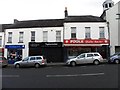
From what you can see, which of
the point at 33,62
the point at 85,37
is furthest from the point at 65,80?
the point at 85,37

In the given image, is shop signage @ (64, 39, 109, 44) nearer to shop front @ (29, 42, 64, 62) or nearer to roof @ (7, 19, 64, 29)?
shop front @ (29, 42, 64, 62)

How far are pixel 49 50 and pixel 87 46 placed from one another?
571 cm

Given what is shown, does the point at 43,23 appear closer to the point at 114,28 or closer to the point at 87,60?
the point at 114,28

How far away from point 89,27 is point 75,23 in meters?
2.14

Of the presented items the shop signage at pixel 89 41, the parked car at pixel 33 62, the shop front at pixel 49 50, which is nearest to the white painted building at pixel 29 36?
the shop front at pixel 49 50

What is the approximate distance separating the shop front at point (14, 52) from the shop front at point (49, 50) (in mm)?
2055

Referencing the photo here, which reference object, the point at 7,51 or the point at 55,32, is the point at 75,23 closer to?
the point at 55,32

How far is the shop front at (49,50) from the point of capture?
104 feet

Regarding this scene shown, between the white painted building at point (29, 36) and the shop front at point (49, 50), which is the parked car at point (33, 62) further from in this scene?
the white painted building at point (29, 36)

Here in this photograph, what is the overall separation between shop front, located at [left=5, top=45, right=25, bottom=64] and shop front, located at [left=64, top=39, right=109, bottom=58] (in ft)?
23.5

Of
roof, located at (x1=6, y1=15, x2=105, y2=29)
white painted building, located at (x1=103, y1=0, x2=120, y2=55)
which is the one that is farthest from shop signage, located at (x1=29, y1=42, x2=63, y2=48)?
white painted building, located at (x1=103, y1=0, x2=120, y2=55)

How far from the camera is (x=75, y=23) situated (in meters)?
31.2

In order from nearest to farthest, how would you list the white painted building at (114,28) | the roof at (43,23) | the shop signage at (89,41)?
the white painted building at (114,28)
the shop signage at (89,41)
the roof at (43,23)

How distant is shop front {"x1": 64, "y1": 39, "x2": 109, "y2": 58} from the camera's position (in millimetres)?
30578
